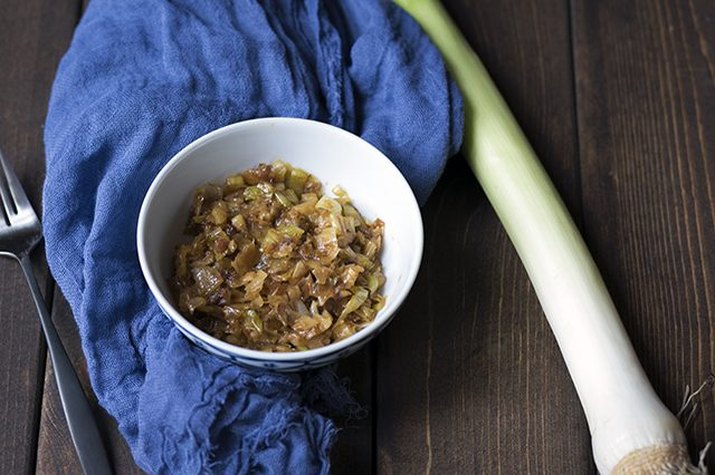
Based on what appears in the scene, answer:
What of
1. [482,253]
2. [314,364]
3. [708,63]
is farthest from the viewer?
[708,63]

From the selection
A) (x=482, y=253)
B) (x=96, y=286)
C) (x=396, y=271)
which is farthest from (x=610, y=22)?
(x=96, y=286)

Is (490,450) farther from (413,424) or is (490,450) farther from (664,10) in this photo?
(664,10)

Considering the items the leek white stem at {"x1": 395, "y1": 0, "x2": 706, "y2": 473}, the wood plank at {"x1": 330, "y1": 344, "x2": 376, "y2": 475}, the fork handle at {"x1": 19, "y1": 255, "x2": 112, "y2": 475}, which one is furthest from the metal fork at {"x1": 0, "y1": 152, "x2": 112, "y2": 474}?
the leek white stem at {"x1": 395, "y1": 0, "x2": 706, "y2": 473}

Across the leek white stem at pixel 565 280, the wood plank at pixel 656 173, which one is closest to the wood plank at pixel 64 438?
the leek white stem at pixel 565 280

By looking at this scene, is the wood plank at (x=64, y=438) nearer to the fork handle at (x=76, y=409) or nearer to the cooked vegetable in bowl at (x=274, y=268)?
the fork handle at (x=76, y=409)

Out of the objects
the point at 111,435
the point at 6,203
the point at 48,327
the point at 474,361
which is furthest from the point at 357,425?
the point at 6,203

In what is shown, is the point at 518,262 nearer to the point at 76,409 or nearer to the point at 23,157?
the point at 76,409

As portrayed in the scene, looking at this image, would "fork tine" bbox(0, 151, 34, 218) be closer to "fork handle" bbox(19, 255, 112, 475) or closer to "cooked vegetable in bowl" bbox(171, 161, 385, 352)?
"fork handle" bbox(19, 255, 112, 475)
